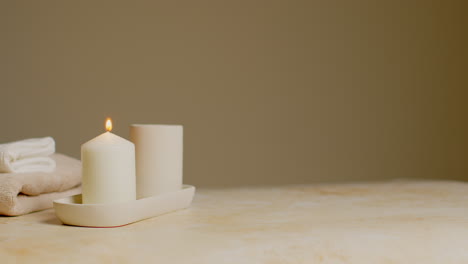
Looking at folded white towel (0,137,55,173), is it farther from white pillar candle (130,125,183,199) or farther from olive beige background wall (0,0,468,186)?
olive beige background wall (0,0,468,186)

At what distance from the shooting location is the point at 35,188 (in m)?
1.12

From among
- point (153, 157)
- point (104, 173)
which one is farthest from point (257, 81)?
point (104, 173)

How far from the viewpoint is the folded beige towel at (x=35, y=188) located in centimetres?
106

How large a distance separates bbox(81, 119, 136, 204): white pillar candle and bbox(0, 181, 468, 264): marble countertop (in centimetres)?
6

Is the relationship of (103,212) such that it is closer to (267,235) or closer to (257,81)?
(267,235)

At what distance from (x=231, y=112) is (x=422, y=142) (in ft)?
3.20

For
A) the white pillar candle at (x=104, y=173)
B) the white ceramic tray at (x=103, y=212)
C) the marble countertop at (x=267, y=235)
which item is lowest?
the marble countertop at (x=267, y=235)

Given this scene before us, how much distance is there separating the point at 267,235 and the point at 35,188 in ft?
1.59

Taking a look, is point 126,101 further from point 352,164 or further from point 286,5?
point 352,164

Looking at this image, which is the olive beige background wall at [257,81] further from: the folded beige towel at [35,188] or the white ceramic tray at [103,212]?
the white ceramic tray at [103,212]

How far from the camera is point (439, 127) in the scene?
2.85 meters

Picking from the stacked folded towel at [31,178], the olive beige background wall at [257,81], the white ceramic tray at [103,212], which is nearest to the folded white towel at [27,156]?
the stacked folded towel at [31,178]

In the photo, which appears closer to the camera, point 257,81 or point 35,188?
point 35,188

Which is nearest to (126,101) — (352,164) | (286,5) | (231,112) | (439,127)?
(231,112)
